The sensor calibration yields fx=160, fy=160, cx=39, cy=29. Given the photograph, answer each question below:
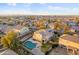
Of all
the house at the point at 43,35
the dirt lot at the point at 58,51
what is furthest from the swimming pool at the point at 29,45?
the dirt lot at the point at 58,51

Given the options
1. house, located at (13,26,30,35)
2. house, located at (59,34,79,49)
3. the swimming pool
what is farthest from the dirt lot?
house, located at (13,26,30,35)

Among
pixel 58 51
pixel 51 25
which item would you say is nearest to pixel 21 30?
pixel 51 25

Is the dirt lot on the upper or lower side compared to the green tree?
lower

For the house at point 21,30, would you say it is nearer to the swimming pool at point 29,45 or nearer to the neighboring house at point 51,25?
the swimming pool at point 29,45

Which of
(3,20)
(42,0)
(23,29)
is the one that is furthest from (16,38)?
(42,0)

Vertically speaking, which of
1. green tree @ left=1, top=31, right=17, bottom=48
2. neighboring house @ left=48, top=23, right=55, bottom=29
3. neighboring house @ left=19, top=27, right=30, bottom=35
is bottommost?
green tree @ left=1, top=31, right=17, bottom=48

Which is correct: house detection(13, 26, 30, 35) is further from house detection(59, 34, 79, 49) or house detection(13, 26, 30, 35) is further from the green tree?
house detection(59, 34, 79, 49)
